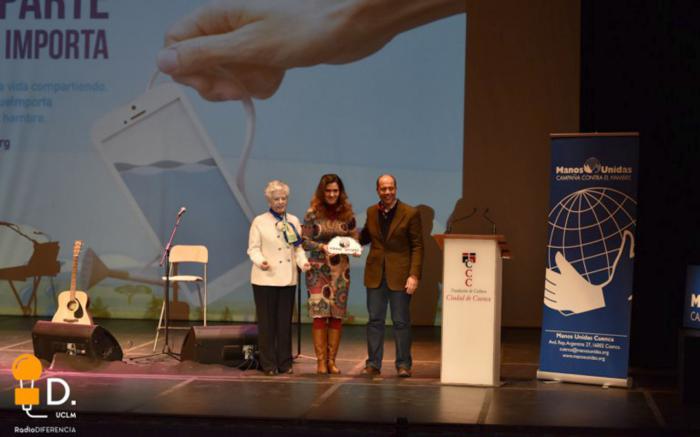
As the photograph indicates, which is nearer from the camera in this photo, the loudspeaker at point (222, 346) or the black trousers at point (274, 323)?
the black trousers at point (274, 323)

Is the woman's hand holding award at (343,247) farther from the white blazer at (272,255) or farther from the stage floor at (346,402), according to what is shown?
the stage floor at (346,402)

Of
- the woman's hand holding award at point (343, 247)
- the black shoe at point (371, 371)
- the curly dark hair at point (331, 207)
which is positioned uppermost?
the curly dark hair at point (331, 207)

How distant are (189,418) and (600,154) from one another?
10.8 ft

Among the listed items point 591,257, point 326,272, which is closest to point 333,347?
point 326,272

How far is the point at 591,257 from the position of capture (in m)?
6.86

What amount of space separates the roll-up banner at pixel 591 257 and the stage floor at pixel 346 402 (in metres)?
0.24

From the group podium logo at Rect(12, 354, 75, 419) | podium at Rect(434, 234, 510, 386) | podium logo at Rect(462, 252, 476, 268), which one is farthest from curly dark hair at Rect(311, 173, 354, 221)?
podium logo at Rect(12, 354, 75, 419)

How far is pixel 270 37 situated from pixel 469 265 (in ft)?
15.3

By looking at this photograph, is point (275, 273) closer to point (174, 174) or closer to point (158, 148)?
point (174, 174)

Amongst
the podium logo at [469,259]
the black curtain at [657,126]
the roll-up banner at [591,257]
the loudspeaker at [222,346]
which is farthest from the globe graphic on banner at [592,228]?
the loudspeaker at [222,346]

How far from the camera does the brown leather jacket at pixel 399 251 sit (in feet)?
23.0

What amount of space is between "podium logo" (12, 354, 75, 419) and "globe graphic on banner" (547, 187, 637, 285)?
11.4 feet

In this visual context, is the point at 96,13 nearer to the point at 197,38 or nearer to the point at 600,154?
the point at 197,38

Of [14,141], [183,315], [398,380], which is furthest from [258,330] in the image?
[14,141]
